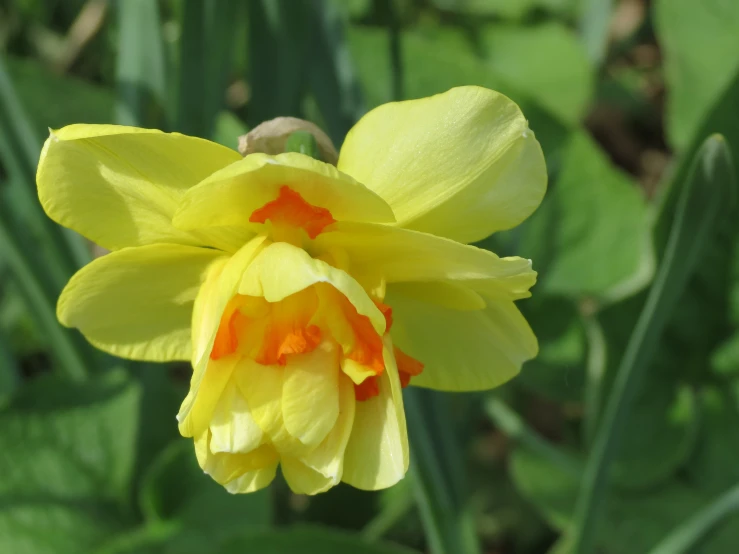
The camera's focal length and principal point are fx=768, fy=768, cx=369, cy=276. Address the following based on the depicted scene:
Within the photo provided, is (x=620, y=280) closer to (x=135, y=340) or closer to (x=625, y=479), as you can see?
(x=625, y=479)

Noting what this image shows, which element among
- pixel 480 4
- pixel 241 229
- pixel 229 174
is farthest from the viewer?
pixel 480 4

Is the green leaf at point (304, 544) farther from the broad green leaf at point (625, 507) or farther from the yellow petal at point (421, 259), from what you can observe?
the yellow petal at point (421, 259)

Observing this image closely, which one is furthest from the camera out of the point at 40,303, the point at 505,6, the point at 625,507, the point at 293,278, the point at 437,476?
the point at 505,6

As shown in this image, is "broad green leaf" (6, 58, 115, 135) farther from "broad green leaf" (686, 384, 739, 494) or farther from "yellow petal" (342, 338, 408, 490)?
"broad green leaf" (686, 384, 739, 494)

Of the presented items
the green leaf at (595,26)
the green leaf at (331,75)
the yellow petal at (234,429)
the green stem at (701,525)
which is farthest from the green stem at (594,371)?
the green leaf at (595,26)

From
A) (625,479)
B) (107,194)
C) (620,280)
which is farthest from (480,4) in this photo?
(107,194)


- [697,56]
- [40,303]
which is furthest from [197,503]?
[697,56]

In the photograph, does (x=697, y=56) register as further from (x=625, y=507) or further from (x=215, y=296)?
(x=215, y=296)
